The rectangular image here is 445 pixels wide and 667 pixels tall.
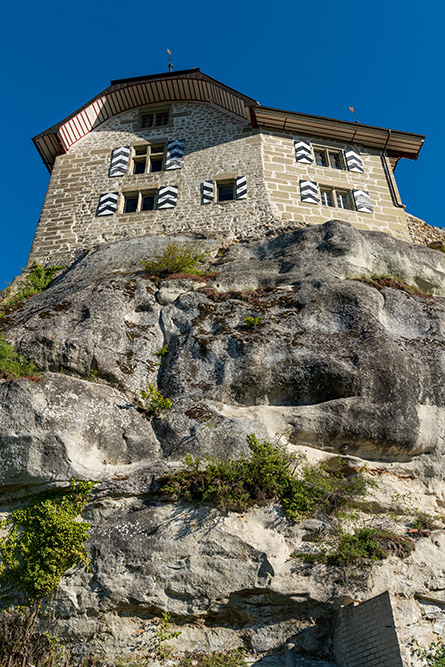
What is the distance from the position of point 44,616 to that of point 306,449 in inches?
169

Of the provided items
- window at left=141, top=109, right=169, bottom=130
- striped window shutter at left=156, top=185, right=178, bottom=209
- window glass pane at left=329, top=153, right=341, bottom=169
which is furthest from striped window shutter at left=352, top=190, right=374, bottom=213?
window at left=141, top=109, right=169, bottom=130

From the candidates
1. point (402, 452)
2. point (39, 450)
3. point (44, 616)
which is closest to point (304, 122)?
point (402, 452)

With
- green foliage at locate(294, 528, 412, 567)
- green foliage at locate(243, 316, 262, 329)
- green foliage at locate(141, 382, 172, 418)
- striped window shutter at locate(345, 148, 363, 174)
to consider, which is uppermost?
striped window shutter at locate(345, 148, 363, 174)

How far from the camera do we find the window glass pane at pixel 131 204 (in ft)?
55.0

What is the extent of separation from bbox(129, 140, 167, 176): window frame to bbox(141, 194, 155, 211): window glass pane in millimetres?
896

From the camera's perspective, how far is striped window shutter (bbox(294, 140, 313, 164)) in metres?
17.2

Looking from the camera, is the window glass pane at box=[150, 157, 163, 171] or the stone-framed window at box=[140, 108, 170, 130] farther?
the stone-framed window at box=[140, 108, 170, 130]

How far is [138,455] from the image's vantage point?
28.3 ft

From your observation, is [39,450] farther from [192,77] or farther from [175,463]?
[192,77]

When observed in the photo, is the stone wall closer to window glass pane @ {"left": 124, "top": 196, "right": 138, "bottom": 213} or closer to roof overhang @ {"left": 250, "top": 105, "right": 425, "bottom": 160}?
window glass pane @ {"left": 124, "top": 196, "right": 138, "bottom": 213}

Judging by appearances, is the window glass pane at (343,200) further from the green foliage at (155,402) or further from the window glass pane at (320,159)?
the green foliage at (155,402)

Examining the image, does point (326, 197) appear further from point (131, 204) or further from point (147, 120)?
point (147, 120)

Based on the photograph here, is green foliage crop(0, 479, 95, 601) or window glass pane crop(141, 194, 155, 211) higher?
window glass pane crop(141, 194, 155, 211)

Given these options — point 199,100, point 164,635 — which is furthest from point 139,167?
point 164,635
